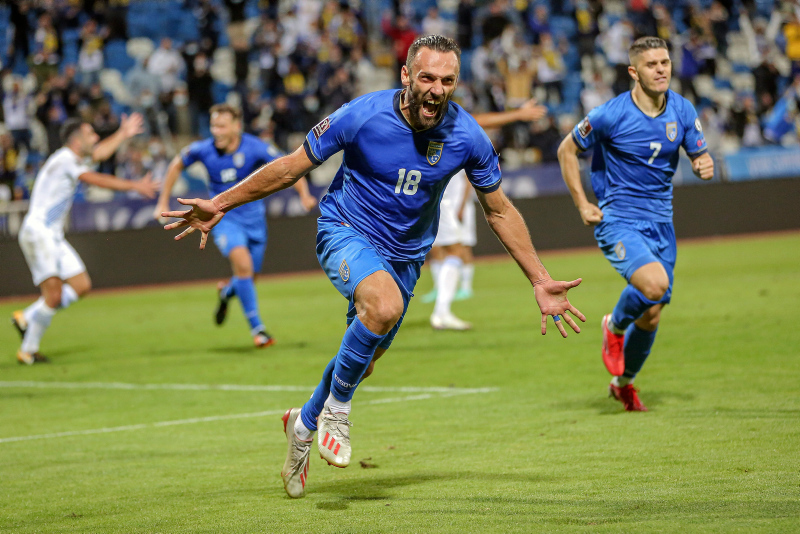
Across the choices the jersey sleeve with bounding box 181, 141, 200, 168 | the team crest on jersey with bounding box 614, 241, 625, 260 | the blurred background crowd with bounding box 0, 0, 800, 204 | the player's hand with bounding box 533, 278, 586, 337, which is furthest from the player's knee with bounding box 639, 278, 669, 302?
the blurred background crowd with bounding box 0, 0, 800, 204

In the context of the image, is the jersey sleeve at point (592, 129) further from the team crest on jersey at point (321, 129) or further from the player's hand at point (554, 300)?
the team crest on jersey at point (321, 129)

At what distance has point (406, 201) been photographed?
5.35 metres

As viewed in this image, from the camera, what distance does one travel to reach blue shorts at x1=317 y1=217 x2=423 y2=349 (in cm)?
513

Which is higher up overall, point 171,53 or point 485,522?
point 171,53

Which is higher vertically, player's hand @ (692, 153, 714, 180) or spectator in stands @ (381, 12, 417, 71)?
spectator in stands @ (381, 12, 417, 71)

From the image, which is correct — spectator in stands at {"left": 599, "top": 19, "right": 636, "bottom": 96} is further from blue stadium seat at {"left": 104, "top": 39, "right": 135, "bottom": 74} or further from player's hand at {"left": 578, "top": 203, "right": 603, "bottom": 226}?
player's hand at {"left": 578, "top": 203, "right": 603, "bottom": 226}

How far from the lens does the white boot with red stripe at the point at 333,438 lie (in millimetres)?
4875

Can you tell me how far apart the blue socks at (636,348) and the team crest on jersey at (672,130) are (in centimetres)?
136

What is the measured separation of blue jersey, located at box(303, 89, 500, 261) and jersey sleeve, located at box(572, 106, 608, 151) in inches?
82.9

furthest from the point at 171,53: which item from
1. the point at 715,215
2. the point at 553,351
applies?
the point at 553,351

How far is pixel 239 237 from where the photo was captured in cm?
1191

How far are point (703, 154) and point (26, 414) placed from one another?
5688mm

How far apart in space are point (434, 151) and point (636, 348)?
2595 mm

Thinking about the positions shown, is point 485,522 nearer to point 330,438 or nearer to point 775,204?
point 330,438
